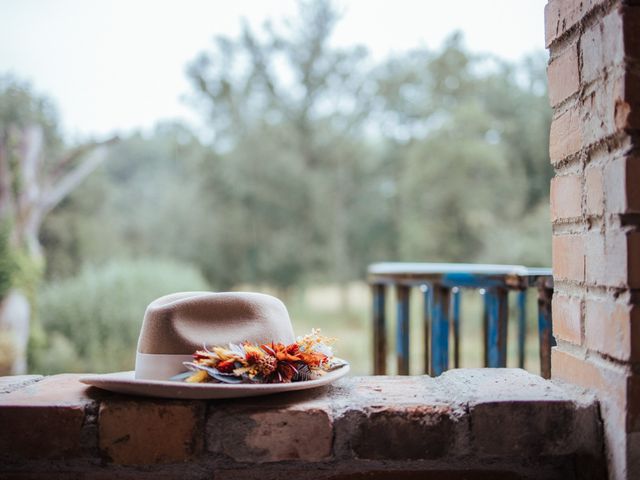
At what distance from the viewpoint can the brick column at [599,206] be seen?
0.85 metres

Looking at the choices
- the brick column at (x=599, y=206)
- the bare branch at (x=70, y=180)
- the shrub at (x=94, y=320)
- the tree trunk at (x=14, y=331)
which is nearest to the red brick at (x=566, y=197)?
the brick column at (x=599, y=206)

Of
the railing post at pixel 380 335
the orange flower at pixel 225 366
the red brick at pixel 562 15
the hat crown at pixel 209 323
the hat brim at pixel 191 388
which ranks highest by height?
the red brick at pixel 562 15

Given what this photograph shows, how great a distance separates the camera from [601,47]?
92 centimetres

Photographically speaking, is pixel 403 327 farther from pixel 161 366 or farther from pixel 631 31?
pixel 631 31

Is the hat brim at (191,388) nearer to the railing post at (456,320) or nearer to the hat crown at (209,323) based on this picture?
the hat crown at (209,323)

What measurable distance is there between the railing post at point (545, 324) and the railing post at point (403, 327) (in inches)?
34.1

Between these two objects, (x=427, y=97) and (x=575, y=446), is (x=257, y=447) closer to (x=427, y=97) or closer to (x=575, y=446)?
(x=575, y=446)

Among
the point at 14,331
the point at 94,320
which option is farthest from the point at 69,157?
the point at 14,331

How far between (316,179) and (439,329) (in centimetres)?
724

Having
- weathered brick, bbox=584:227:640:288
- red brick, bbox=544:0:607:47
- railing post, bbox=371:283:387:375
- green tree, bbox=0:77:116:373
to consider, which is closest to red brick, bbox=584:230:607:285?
weathered brick, bbox=584:227:640:288

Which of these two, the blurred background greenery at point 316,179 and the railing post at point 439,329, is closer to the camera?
the railing post at point 439,329

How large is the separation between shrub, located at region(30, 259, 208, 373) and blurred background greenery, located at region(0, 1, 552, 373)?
145 mm

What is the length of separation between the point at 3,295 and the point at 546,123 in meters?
6.96

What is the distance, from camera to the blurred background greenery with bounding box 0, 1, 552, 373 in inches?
321
